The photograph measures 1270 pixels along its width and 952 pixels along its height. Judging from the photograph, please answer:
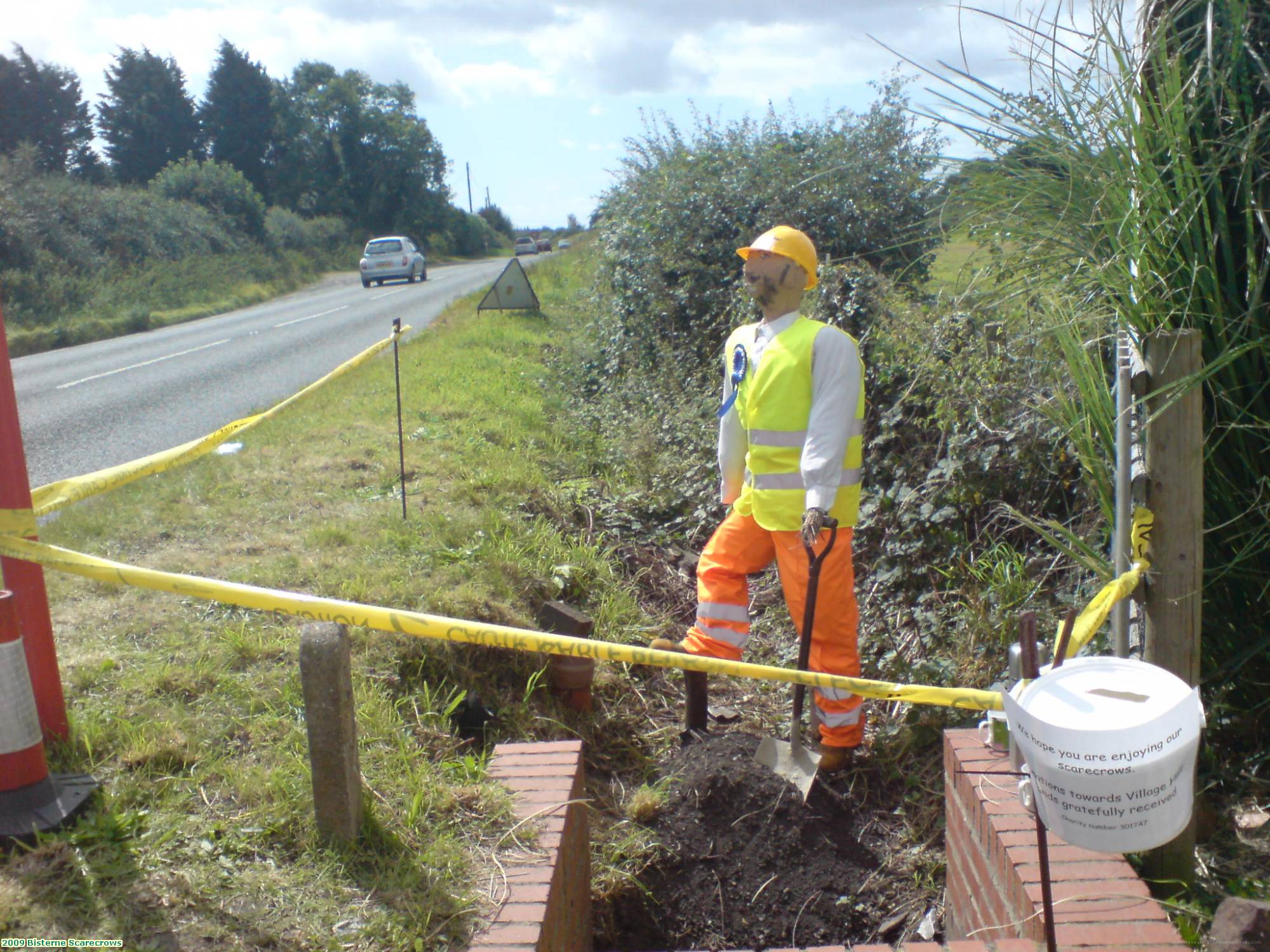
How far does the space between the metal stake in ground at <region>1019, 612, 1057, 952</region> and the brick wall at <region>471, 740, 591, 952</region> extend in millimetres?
1059

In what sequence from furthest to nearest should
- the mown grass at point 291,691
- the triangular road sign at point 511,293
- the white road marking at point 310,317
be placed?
the white road marking at point 310,317
the triangular road sign at point 511,293
the mown grass at point 291,691

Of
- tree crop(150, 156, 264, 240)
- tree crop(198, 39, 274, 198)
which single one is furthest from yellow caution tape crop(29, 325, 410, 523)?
tree crop(198, 39, 274, 198)

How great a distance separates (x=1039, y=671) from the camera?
2.03m

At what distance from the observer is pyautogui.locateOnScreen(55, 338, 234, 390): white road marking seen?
1345 centimetres

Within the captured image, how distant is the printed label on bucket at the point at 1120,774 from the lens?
1.74 m

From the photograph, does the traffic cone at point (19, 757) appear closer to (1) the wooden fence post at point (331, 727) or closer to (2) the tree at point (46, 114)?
(1) the wooden fence post at point (331, 727)

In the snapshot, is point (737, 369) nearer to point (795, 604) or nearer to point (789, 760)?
point (795, 604)

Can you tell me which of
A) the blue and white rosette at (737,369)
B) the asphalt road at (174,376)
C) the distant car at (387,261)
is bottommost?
the asphalt road at (174,376)

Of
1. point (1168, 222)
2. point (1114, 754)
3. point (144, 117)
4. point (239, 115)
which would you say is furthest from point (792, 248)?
point (239, 115)

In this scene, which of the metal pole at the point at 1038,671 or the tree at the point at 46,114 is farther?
the tree at the point at 46,114

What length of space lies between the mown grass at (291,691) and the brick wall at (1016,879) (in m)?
1.25

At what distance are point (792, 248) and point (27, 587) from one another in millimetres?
2858

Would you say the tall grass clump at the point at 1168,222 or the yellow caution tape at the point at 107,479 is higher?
the tall grass clump at the point at 1168,222

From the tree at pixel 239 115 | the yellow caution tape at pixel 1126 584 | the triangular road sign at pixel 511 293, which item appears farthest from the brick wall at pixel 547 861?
the tree at pixel 239 115
